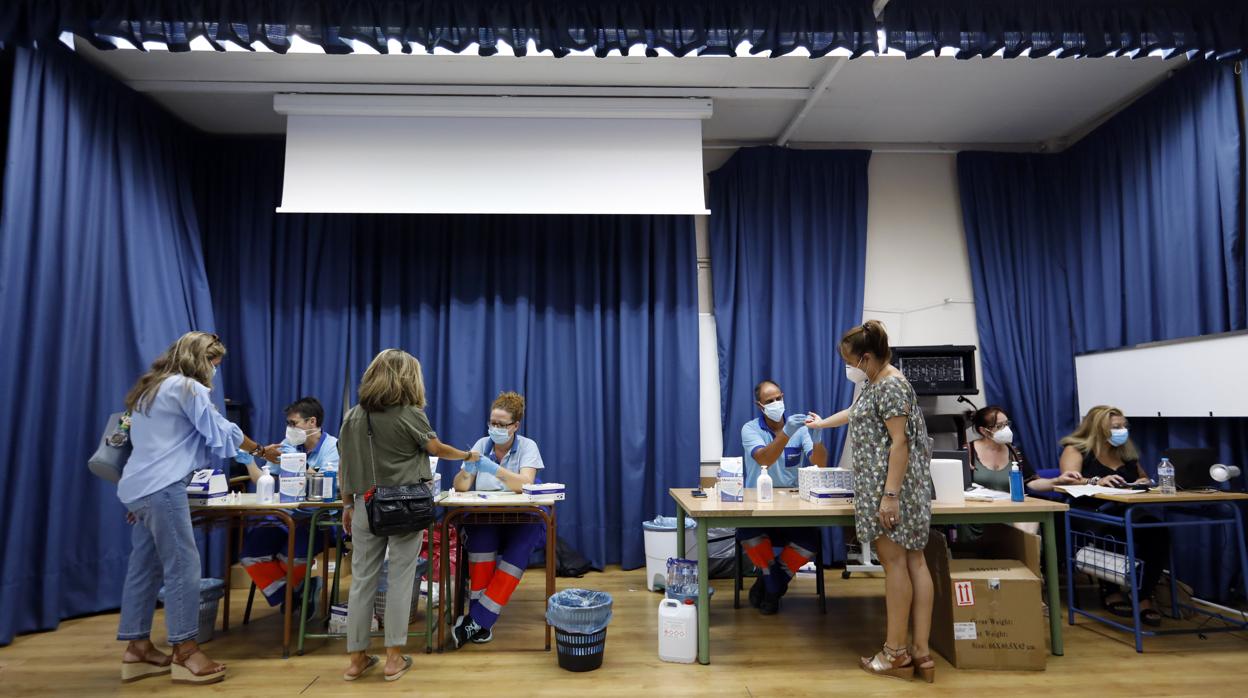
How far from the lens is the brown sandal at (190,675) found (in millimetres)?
2748

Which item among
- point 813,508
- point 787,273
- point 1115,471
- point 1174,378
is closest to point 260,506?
point 813,508

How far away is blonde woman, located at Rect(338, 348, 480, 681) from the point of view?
8.96 feet

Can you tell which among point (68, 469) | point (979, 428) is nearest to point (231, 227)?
point (68, 469)

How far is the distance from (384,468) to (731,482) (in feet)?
4.98

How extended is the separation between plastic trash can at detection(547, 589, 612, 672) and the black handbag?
0.69 m

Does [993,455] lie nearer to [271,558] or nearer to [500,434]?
[500,434]

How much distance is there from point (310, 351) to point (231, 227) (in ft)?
3.59

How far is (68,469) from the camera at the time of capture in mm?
3676

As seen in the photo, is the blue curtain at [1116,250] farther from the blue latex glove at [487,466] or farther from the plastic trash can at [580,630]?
the blue latex glove at [487,466]

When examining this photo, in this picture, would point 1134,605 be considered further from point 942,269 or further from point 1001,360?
point 942,269

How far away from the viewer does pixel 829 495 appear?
3.08 meters

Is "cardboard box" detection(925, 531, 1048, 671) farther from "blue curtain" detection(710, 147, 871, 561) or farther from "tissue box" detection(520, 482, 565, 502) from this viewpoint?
"blue curtain" detection(710, 147, 871, 561)

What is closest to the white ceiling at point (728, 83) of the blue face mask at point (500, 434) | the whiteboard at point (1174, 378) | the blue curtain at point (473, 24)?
the blue curtain at point (473, 24)

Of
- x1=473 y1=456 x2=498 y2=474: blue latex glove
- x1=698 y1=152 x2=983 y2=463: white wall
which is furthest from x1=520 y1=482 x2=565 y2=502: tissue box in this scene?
x1=698 y1=152 x2=983 y2=463: white wall
